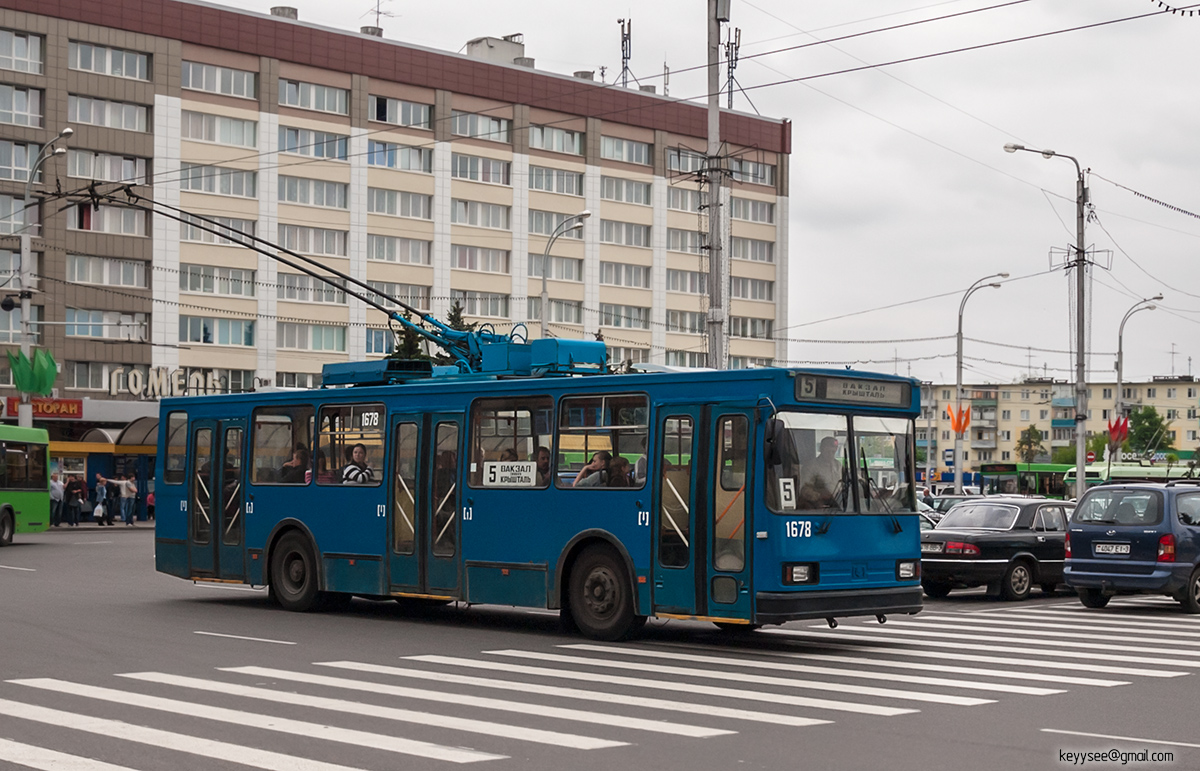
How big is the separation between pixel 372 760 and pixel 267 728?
4.64 feet

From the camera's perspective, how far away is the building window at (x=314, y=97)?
71938 millimetres

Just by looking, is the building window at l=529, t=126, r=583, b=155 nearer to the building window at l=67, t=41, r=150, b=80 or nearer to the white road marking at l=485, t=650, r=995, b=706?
the building window at l=67, t=41, r=150, b=80

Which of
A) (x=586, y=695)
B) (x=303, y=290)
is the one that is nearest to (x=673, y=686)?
(x=586, y=695)

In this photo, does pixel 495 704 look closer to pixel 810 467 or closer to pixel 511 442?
pixel 810 467

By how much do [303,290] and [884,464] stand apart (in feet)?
200

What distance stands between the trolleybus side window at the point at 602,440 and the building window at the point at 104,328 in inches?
2014

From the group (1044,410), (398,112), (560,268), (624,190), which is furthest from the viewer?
(1044,410)

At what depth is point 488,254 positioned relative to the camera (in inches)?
3135

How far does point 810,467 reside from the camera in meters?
14.9

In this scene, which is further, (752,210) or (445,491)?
(752,210)

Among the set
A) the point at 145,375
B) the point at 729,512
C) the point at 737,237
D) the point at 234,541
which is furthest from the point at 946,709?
the point at 737,237

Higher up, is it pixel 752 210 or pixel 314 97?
pixel 314 97

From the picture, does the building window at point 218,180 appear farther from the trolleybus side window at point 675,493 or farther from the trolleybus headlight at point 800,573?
the trolleybus headlight at point 800,573

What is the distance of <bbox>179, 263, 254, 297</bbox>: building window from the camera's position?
6912 centimetres
